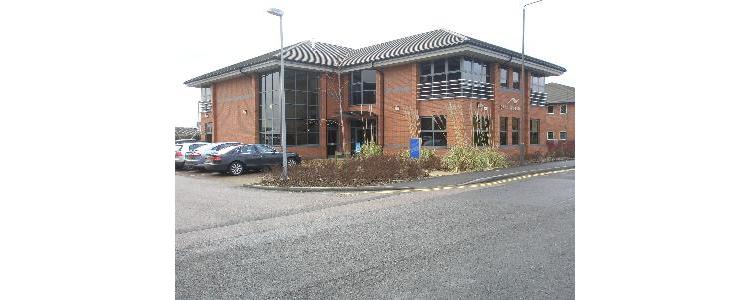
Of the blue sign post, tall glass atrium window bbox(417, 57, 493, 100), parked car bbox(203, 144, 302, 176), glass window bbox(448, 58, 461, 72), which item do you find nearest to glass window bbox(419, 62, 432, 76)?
tall glass atrium window bbox(417, 57, 493, 100)

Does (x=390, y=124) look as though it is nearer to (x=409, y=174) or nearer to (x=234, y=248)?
(x=409, y=174)

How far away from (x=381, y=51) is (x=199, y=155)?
4822 millimetres

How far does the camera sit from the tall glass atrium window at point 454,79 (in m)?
3.08

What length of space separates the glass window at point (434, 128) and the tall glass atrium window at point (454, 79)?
189 millimetres

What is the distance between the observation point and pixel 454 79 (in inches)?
129

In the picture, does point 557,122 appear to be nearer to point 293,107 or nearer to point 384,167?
point 384,167

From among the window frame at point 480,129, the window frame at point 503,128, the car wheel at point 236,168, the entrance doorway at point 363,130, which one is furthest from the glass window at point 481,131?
the car wheel at point 236,168

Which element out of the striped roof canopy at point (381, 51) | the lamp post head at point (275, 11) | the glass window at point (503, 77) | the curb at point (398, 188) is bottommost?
the curb at point (398, 188)

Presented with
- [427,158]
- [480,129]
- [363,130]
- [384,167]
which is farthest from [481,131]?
[384,167]

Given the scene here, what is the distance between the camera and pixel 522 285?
6.41 feet

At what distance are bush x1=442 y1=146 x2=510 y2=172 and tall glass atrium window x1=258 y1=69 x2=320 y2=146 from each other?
142 cm

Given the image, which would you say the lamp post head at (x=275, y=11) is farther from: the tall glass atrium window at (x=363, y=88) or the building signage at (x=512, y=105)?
the building signage at (x=512, y=105)

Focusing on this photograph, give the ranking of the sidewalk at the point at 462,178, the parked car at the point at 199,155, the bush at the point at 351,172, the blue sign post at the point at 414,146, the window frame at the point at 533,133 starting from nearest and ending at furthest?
the window frame at the point at 533,133 < the blue sign post at the point at 414,146 < the sidewalk at the point at 462,178 < the bush at the point at 351,172 < the parked car at the point at 199,155

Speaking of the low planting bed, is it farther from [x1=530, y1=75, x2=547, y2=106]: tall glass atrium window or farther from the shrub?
[x1=530, y1=75, x2=547, y2=106]: tall glass atrium window
